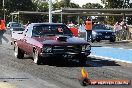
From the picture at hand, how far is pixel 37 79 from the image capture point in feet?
35.4

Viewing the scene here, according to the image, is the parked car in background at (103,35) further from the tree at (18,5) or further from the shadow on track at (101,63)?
the tree at (18,5)

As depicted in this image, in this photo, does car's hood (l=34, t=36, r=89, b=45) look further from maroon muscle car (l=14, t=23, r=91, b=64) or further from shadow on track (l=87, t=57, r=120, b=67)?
shadow on track (l=87, t=57, r=120, b=67)

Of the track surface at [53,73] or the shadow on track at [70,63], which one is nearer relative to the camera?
the track surface at [53,73]

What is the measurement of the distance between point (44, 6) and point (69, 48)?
9409cm

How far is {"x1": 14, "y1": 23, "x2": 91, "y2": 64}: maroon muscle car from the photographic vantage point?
45.7ft

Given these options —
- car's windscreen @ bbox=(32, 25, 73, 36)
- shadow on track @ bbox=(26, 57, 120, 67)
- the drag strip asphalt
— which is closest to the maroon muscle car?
car's windscreen @ bbox=(32, 25, 73, 36)

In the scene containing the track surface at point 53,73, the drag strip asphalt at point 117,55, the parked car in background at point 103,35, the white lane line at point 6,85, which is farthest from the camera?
the parked car in background at point 103,35

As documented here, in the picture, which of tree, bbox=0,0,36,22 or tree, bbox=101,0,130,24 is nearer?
tree, bbox=101,0,130,24

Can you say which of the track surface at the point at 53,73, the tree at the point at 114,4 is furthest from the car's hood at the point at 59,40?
the tree at the point at 114,4

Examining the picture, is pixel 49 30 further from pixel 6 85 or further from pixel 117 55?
pixel 6 85

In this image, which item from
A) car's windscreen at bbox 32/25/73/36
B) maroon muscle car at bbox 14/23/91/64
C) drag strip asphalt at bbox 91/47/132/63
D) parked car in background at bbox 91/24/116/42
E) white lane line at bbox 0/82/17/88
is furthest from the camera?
parked car in background at bbox 91/24/116/42

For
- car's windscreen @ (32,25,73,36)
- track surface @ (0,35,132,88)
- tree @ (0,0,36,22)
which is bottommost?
track surface @ (0,35,132,88)

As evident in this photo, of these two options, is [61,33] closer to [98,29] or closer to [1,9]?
[98,29]

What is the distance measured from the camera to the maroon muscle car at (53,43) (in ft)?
45.7
